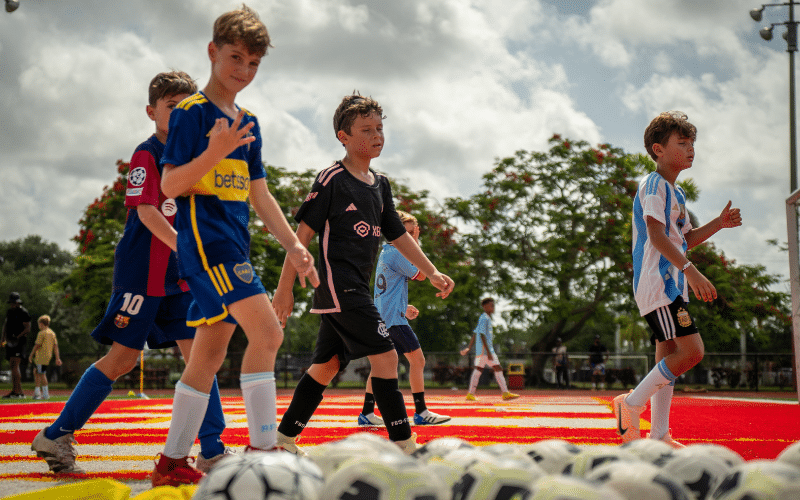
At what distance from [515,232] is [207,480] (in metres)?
28.5

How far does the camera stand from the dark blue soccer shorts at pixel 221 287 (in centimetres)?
307

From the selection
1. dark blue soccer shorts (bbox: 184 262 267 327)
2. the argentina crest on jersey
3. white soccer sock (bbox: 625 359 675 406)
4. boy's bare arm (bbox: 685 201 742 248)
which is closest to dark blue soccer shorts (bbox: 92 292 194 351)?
dark blue soccer shorts (bbox: 184 262 267 327)

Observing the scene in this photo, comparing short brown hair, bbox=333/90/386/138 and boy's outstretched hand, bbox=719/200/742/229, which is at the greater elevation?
short brown hair, bbox=333/90/386/138

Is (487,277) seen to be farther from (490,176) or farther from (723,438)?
(723,438)

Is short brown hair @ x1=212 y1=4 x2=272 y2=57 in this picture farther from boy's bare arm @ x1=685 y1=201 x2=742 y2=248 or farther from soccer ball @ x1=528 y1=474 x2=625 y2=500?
boy's bare arm @ x1=685 y1=201 x2=742 y2=248

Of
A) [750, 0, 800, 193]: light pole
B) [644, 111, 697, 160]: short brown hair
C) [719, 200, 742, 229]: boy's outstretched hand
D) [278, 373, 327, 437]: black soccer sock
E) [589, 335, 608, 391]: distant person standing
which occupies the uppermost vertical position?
[750, 0, 800, 193]: light pole

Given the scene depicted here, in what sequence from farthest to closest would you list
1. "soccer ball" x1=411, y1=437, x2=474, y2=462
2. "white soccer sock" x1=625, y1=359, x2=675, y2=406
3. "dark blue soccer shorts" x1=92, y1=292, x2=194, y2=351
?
"white soccer sock" x1=625, y1=359, x2=675, y2=406
"dark blue soccer shorts" x1=92, y1=292, x2=194, y2=351
"soccer ball" x1=411, y1=437, x2=474, y2=462

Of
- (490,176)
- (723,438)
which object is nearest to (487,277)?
(490,176)

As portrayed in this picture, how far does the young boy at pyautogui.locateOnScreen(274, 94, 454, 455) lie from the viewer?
13.5ft

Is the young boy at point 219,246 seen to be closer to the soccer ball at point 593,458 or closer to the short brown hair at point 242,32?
the short brown hair at point 242,32

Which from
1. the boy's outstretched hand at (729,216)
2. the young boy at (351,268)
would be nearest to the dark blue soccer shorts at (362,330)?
the young boy at (351,268)

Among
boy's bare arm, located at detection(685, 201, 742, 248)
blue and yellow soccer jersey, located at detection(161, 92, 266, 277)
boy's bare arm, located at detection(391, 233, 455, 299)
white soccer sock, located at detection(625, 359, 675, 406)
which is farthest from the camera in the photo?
boy's bare arm, located at detection(685, 201, 742, 248)

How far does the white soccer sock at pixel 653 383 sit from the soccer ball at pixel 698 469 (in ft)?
8.36

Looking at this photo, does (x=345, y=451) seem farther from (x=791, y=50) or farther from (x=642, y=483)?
(x=791, y=50)
